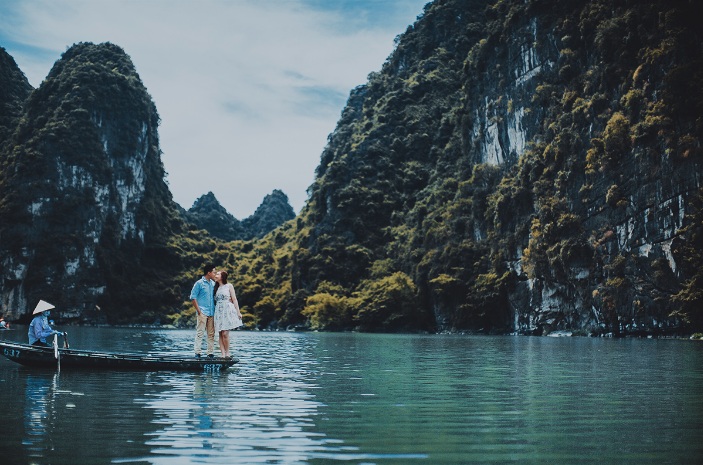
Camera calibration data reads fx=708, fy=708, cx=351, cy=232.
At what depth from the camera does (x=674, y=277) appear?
51.4m

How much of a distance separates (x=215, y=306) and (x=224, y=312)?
47 centimetres

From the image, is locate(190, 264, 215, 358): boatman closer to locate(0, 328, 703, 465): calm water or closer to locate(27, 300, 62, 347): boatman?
locate(0, 328, 703, 465): calm water

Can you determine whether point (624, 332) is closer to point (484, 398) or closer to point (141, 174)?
point (484, 398)

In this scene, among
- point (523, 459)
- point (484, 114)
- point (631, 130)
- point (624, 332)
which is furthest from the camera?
point (484, 114)

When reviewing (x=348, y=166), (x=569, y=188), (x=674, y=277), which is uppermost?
(x=348, y=166)

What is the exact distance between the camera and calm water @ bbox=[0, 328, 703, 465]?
7.30 m

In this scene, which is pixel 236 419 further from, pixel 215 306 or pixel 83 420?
pixel 215 306

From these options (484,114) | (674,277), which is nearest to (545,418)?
(674,277)

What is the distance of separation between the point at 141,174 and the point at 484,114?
286ft

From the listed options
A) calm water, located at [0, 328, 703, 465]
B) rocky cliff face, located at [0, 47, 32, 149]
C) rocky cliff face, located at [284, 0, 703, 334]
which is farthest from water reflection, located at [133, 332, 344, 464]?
rocky cliff face, located at [0, 47, 32, 149]

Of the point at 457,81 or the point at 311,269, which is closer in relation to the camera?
the point at 311,269

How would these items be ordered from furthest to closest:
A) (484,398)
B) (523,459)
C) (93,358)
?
1. (93,358)
2. (484,398)
3. (523,459)

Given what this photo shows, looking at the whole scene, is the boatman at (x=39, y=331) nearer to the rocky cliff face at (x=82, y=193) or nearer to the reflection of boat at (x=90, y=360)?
the reflection of boat at (x=90, y=360)

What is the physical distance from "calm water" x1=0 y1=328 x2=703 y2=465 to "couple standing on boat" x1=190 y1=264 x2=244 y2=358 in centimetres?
130
